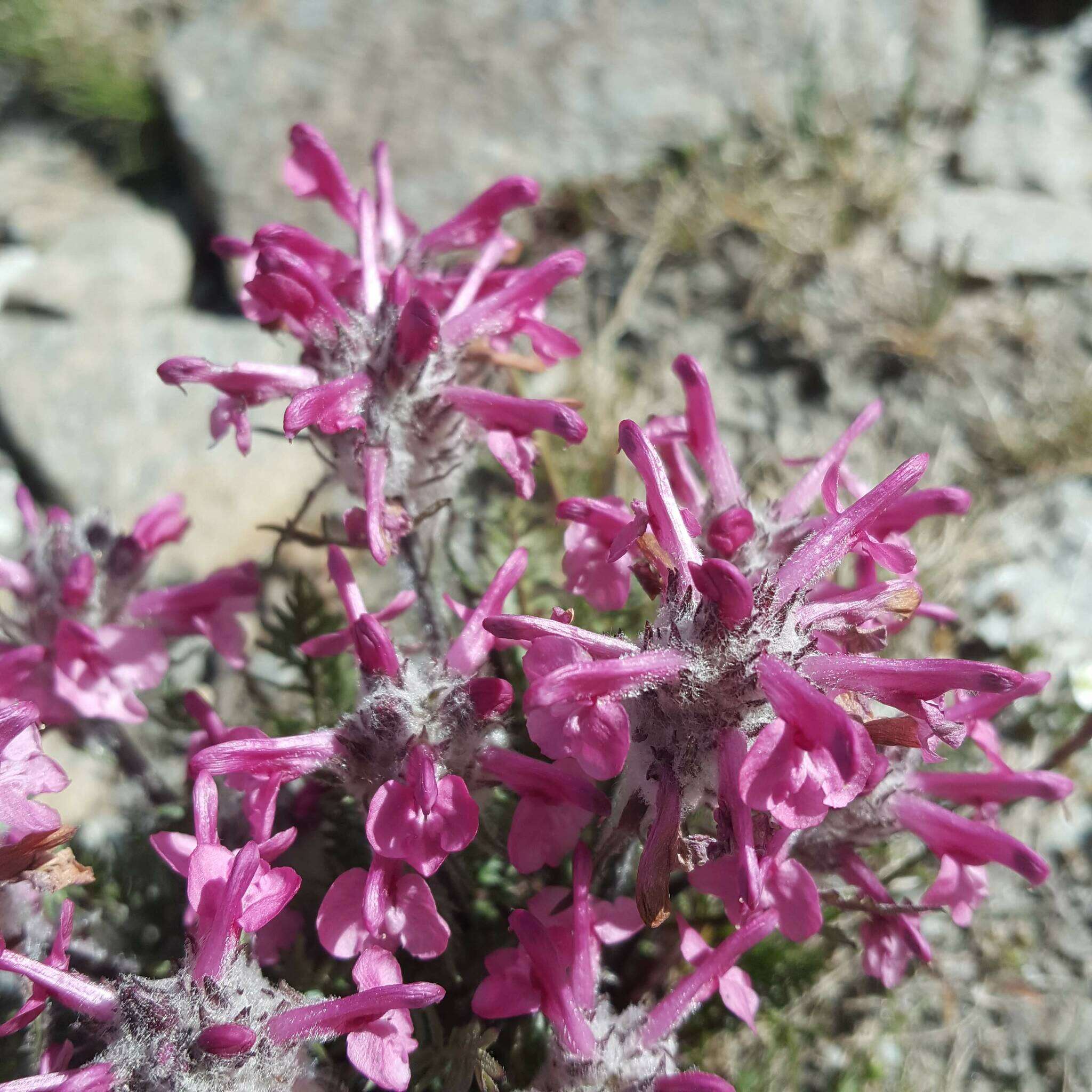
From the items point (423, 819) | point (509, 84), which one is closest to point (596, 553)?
point (423, 819)

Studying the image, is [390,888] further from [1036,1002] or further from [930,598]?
[930,598]

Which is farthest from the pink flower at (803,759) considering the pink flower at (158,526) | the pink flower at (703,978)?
the pink flower at (158,526)

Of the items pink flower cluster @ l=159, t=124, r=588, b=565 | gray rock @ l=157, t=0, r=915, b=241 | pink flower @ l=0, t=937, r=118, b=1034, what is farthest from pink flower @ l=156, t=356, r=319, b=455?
gray rock @ l=157, t=0, r=915, b=241

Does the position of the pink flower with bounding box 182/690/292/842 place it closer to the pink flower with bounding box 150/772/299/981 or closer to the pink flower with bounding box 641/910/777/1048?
the pink flower with bounding box 150/772/299/981

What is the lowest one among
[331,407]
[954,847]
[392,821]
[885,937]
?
[885,937]

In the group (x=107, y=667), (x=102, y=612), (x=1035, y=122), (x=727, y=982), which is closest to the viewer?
(x=727, y=982)

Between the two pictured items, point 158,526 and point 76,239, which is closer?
point 158,526

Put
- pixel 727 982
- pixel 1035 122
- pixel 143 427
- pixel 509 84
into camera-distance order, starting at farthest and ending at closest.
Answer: pixel 509 84 < pixel 1035 122 < pixel 143 427 < pixel 727 982

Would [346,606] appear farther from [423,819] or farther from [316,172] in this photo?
[316,172]

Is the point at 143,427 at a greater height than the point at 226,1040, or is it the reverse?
the point at 226,1040
